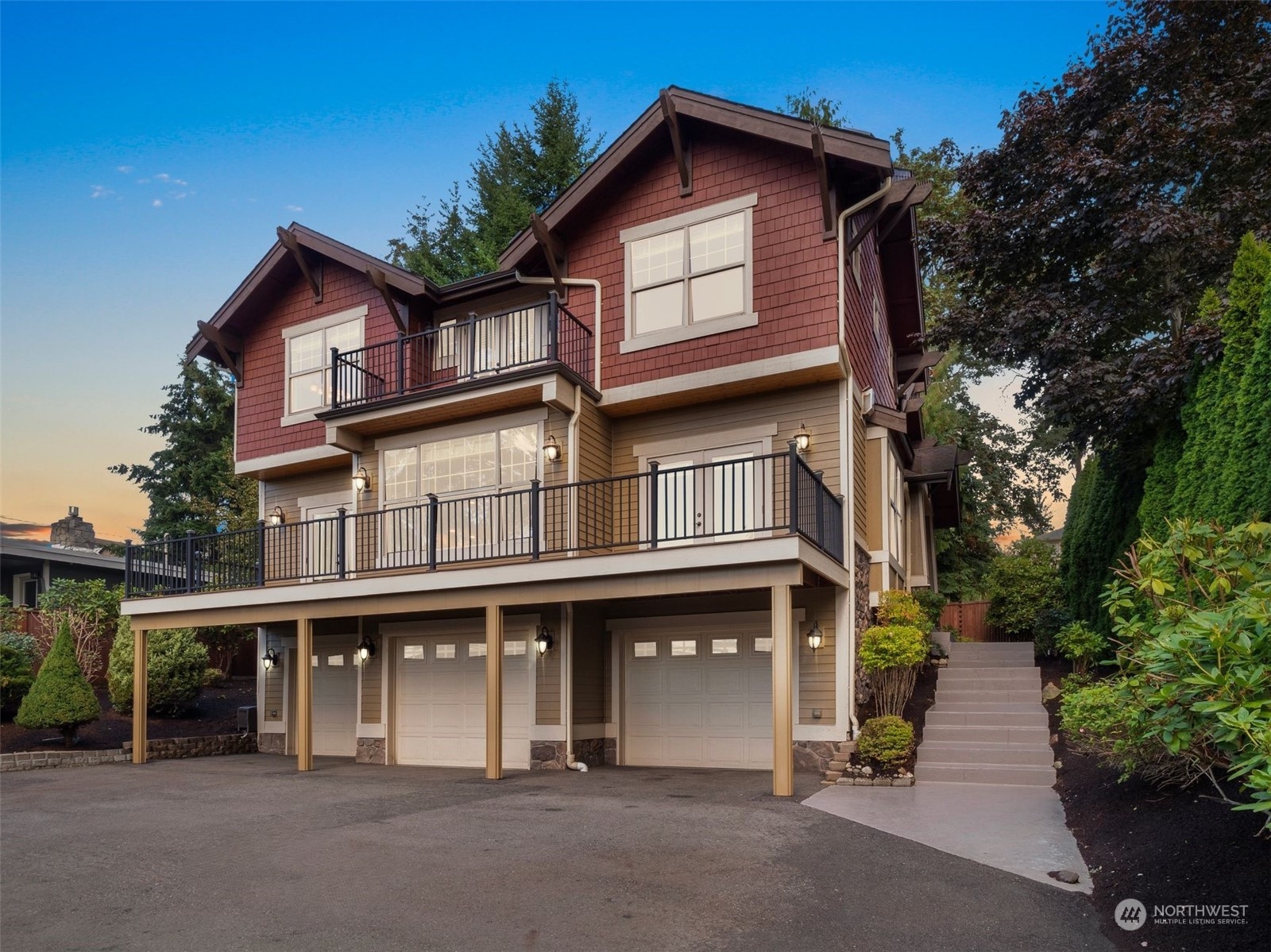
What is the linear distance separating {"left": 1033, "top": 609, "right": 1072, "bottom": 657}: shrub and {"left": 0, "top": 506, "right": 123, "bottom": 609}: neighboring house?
79.3 feet

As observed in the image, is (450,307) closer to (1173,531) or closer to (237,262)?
(237,262)

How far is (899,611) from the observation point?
1217 cm

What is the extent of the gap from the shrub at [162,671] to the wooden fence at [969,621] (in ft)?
50.4

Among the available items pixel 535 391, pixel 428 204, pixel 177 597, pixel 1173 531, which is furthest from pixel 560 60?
pixel 1173 531

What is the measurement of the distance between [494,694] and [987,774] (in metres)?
5.90

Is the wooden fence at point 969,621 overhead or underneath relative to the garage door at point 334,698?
overhead

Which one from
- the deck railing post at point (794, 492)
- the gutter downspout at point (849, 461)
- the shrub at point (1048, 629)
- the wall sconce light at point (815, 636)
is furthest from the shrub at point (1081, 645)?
the deck railing post at point (794, 492)

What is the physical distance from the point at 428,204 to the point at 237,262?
39.9ft

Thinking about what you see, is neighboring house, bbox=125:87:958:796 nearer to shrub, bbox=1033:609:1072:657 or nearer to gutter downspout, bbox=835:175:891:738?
gutter downspout, bbox=835:175:891:738

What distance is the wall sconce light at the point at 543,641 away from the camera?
12633 mm

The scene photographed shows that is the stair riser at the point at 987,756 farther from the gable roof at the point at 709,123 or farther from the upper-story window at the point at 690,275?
the gable roof at the point at 709,123

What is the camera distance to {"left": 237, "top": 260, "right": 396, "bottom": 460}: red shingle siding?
1583 centimetres

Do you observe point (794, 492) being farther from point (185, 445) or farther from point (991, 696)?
point (185, 445)

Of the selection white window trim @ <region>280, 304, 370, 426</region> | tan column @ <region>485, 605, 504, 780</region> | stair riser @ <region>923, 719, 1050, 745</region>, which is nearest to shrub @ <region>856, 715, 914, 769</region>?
stair riser @ <region>923, 719, 1050, 745</region>
